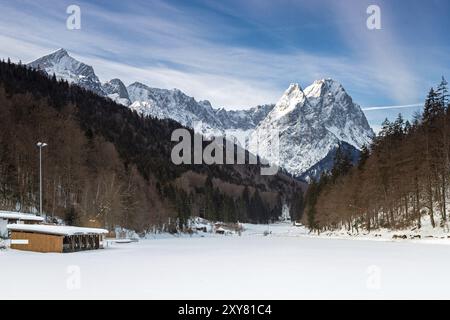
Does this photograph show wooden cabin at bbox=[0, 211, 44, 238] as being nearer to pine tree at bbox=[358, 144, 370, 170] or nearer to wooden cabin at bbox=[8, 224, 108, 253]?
wooden cabin at bbox=[8, 224, 108, 253]

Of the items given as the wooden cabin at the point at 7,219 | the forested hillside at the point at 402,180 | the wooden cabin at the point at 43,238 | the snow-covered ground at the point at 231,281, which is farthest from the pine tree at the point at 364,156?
the snow-covered ground at the point at 231,281

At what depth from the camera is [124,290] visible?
60.5ft

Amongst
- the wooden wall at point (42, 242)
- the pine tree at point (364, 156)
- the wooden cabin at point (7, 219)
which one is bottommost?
the wooden wall at point (42, 242)

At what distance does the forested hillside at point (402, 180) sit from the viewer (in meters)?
58.2

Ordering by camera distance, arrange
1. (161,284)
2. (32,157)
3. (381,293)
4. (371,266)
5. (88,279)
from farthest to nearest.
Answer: (32,157) < (371,266) < (88,279) < (161,284) < (381,293)

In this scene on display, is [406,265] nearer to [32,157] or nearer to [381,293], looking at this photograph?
[381,293]

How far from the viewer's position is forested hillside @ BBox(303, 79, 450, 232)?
58188 mm

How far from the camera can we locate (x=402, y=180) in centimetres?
6375

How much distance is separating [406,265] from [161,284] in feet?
48.5

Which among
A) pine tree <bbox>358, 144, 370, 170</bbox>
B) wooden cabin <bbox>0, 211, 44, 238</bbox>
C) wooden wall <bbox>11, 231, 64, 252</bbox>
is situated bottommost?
wooden wall <bbox>11, 231, 64, 252</bbox>

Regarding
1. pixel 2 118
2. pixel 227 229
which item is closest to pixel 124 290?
pixel 2 118

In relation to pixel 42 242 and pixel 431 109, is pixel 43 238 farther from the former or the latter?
pixel 431 109

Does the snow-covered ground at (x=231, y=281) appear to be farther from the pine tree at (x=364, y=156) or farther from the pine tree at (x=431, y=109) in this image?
the pine tree at (x=364, y=156)

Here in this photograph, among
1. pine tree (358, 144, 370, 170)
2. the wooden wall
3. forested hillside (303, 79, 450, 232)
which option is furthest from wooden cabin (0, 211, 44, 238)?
pine tree (358, 144, 370, 170)
